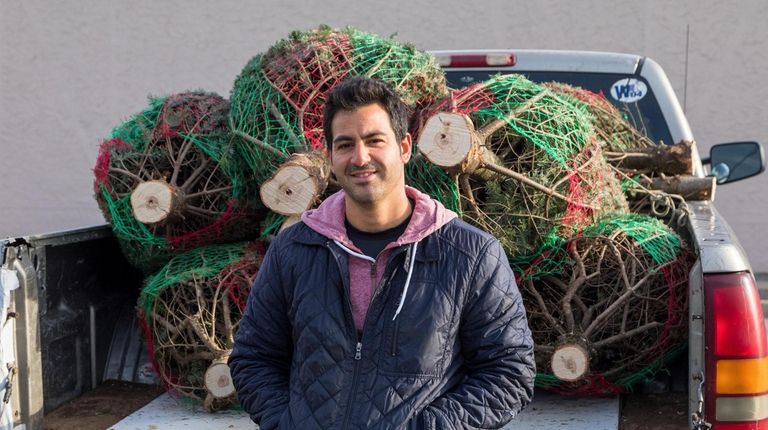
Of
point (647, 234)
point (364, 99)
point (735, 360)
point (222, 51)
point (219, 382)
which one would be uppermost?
point (222, 51)

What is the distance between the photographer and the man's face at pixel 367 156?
2.36 m

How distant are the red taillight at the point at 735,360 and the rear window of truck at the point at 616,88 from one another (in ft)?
9.29

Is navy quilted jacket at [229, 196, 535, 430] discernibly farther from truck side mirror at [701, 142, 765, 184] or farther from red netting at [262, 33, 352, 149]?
truck side mirror at [701, 142, 765, 184]

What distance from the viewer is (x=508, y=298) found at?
238 centimetres

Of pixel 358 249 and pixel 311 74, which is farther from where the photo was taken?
pixel 311 74

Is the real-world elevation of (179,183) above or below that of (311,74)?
below

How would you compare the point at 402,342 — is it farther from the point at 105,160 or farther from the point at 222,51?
the point at 222,51

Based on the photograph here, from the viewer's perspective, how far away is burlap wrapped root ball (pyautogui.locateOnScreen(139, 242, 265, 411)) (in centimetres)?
359

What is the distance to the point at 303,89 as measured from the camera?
3824 millimetres

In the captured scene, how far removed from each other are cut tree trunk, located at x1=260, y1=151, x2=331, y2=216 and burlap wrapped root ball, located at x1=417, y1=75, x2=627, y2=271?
403mm

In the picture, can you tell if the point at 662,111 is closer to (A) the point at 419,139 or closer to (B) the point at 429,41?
(A) the point at 419,139

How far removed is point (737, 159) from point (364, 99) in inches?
148

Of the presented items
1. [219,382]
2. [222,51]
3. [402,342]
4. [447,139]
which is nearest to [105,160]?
[219,382]

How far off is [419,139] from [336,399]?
124 centimetres
